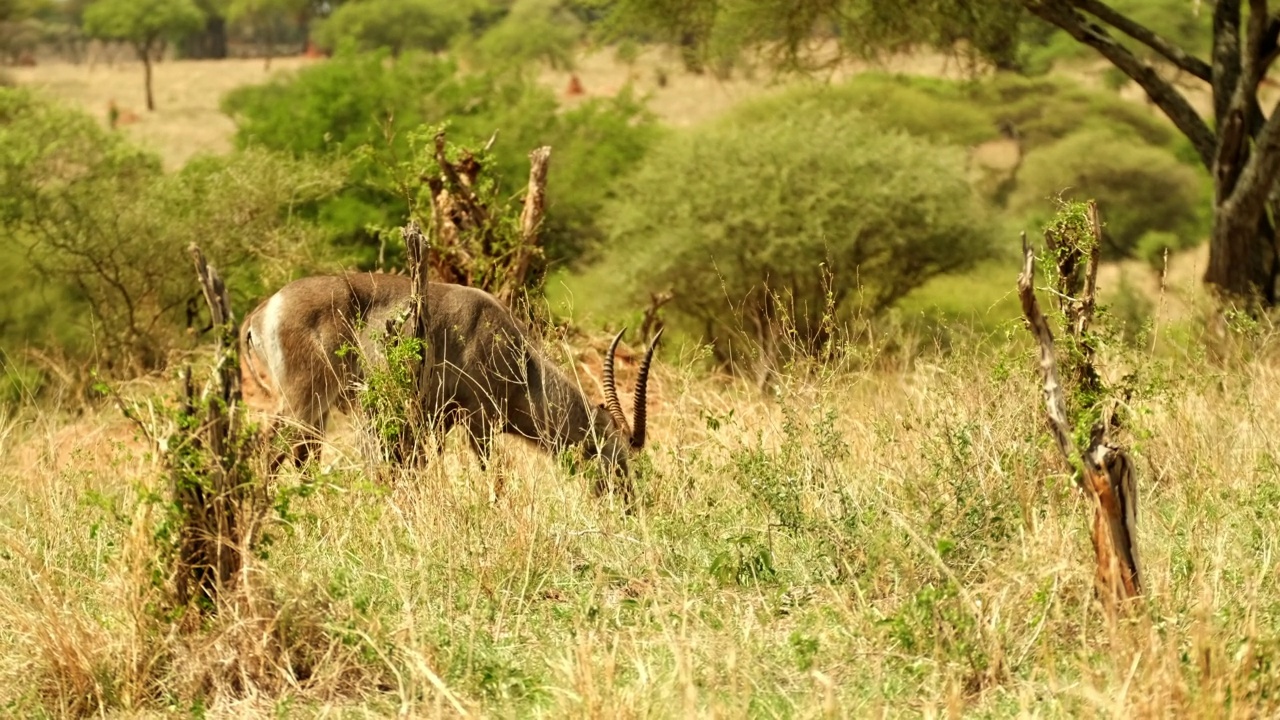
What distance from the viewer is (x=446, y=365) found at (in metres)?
6.53

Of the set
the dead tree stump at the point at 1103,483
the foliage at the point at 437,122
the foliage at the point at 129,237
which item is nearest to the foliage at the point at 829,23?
the foliage at the point at 437,122

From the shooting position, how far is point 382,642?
3.95m

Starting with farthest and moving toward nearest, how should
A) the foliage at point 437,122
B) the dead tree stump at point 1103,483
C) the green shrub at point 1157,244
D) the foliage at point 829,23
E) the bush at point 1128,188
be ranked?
the bush at point 1128,188 → the green shrub at point 1157,244 → the foliage at point 437,122 → the foliage at point 829,23 → the dead tree stump at point 1103,483

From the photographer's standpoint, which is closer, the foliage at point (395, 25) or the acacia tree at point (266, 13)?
the foliage at point (395, 25)

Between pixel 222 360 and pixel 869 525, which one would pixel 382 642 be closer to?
pixel 222 360

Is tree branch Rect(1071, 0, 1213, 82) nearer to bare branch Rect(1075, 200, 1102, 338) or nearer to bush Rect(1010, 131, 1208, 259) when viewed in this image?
bare branch Rect(1075, 200, 1102, 338)

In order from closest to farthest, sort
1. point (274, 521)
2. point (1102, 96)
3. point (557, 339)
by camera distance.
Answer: point (274, 521) → point (557, 339) → point (1102, 96)

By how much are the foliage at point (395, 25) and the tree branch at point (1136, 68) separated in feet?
112

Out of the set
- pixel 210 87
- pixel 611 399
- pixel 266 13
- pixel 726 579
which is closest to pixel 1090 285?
pixel 726 579

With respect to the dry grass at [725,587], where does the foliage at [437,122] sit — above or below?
below

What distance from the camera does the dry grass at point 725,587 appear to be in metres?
3.72

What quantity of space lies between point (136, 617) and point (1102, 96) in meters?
27.5

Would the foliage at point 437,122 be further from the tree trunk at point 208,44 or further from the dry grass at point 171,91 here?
the tree trunk at point 208,44

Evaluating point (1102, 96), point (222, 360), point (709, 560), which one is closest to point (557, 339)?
point (709, 560)
